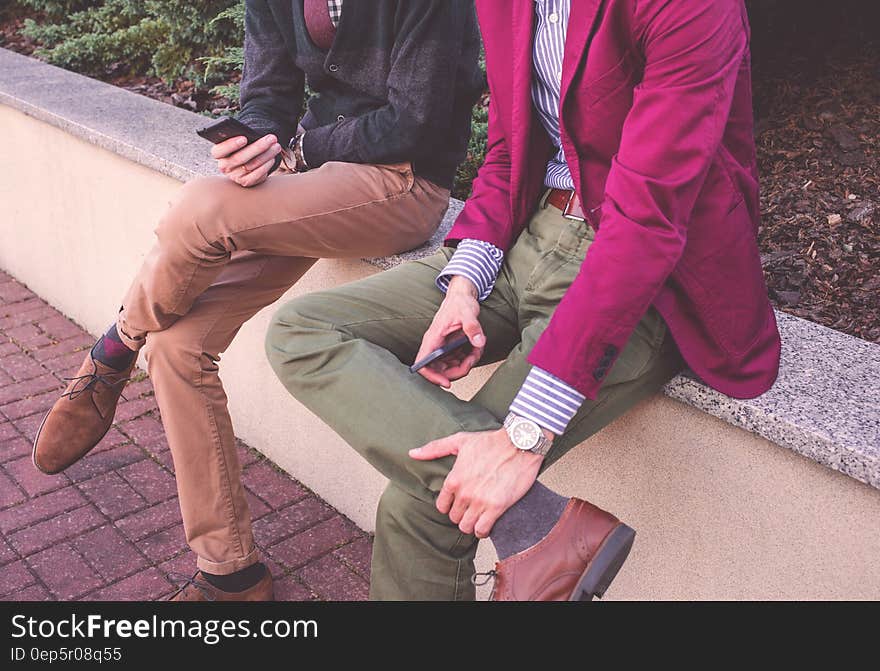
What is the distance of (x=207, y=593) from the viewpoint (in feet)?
8.56

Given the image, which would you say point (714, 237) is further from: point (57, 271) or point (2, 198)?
point (2, 198)

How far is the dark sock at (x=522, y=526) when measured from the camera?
1.72m

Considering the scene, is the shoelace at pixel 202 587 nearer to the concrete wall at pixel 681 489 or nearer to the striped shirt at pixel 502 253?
the concrete wall at pixel 681 489

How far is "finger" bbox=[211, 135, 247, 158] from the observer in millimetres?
2367

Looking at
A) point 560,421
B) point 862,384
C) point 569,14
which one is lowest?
point 862,384

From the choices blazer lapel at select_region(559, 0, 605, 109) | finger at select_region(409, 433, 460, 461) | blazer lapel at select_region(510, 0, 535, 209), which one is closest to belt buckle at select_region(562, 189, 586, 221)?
blazer lapel at select_region(510, 0, 535, 209)

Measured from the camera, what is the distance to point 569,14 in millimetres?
1902

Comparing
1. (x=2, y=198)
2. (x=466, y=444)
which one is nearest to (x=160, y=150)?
(x=2, y=198)

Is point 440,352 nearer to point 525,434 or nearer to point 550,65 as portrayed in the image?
point 525,434

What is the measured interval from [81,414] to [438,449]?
4.75 ft

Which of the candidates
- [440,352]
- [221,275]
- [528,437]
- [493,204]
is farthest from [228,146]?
[528,437]

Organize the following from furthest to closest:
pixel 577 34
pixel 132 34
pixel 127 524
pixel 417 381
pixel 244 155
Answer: pixel 132 34 < pixel 127 524 < pixel 244 155 < pixel 417 381 < pixel 577 34

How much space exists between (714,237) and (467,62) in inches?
42.6

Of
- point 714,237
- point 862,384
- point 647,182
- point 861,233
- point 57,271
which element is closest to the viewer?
point 647,182
